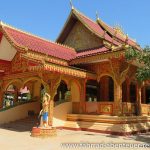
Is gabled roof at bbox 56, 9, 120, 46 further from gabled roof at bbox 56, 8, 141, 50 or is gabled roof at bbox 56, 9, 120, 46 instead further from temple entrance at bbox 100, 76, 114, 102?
temple entrance at bbox 100, 76, 114, 102

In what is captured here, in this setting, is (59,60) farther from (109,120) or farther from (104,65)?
(109,120)

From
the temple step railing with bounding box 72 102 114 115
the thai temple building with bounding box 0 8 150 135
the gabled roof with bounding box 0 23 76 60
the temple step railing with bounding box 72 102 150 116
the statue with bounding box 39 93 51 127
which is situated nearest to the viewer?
the statue with bounding box 39 93 51 127

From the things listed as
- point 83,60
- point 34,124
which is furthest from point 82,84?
point 34,124

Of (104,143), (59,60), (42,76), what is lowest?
(104,143)

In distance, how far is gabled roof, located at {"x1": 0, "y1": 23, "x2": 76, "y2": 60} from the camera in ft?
35.1

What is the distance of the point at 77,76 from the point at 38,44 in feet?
8.70

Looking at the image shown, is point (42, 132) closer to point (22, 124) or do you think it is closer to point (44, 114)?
point (44, 114)

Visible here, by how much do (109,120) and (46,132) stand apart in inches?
113

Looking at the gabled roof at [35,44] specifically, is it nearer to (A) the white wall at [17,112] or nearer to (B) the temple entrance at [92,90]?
(B) the temple entrance at [92,90]

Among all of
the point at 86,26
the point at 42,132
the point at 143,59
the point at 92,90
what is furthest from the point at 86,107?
the point at 86,26

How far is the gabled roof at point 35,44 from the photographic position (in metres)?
10.7

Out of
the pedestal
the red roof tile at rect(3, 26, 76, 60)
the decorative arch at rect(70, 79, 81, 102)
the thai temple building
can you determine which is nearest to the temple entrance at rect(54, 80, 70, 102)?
the thai temple building

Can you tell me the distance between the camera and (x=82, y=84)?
12.0m

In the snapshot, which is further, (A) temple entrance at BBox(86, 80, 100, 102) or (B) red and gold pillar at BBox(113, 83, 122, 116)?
(A) temple entrance at BBox(86, 80, 100, 102)
